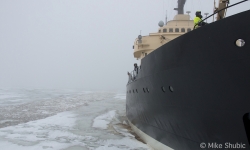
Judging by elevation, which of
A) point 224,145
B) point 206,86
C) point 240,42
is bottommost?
point 224,145

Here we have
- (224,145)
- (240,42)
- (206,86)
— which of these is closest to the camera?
(240,42)

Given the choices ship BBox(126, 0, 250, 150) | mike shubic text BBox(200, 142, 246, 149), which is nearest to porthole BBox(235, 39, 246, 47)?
ship BBox(126, 0, 250, 150)

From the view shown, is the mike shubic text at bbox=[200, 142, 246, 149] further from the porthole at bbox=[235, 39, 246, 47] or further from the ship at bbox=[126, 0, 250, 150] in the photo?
the porthole at bbox=[235, 39, 246, 47]

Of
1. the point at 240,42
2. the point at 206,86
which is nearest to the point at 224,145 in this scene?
the point at 206,86

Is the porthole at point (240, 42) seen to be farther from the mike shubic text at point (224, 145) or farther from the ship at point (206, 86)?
the mike shubic text at point (224, 145)

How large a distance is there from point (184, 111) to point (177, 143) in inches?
42.2

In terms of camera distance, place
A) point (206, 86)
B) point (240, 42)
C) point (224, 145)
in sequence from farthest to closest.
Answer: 1. point (206, 86)
2. point (224, 145)
3. point (240, 42)

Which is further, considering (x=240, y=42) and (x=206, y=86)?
(x=206, y=86)

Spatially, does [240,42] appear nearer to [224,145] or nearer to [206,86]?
[206,86]

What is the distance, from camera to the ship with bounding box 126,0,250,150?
3.83m

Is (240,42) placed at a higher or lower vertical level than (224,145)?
higher

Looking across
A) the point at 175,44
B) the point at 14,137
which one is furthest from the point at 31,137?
the point at 175,44

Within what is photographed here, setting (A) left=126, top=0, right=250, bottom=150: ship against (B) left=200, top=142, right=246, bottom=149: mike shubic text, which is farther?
(B) left=200, top=142, right=246, bottom=149: mike shubic text

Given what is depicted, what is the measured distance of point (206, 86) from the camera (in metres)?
4.41
